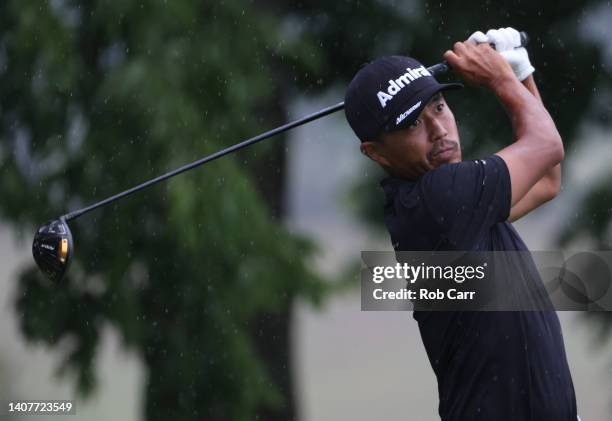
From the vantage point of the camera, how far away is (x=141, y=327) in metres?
8.37

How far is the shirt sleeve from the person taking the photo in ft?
10.3

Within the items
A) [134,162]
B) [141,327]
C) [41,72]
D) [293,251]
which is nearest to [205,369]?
[141,327]

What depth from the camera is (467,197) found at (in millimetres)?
3125

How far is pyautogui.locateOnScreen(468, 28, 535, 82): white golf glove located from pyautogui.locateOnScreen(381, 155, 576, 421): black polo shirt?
1.75ft

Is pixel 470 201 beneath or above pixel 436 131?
beneath

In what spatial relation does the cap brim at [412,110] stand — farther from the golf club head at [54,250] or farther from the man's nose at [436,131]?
the golf club head at [54,250]

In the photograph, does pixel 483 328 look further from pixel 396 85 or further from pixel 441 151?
pixel 396 85

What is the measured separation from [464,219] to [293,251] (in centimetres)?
543

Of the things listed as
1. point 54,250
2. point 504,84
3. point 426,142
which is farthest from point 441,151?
point 54,250

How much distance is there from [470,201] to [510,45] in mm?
719

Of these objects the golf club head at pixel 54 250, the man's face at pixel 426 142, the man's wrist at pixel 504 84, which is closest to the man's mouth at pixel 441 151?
the man's face at pixel 426 142

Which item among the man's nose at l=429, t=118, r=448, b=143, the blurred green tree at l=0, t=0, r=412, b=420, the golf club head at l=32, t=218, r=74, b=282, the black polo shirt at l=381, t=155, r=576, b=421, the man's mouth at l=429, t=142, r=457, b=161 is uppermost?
the blurred green tree at l=0, t=0, r=412, b=420

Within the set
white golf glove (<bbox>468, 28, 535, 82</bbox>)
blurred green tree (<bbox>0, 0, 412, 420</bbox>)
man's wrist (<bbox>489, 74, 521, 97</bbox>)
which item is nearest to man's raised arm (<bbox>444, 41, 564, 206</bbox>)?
man's wrist (<bbox>489, 74, 521, 97</bbox>)

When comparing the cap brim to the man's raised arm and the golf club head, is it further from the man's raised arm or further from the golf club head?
the golf club head
